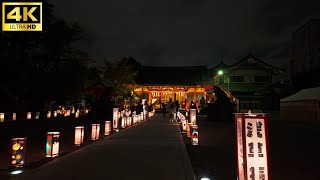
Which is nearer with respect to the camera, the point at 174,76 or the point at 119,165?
the point at 119,165

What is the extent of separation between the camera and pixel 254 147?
551 centimetres

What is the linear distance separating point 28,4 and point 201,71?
48.4 metres

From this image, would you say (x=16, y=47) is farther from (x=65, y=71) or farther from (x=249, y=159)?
(x=249, y=159)

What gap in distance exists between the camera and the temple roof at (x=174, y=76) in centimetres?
5038

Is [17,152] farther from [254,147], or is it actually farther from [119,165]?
[254,147]

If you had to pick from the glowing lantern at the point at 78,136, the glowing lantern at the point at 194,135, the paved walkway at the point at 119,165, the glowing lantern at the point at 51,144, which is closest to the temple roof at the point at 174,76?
the glowing lantern at the point at 194,135

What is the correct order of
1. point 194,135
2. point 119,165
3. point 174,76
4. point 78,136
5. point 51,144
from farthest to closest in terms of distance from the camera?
point 174,76 → point 194,135 → point 78,136 → point 51,144 → point 119,165

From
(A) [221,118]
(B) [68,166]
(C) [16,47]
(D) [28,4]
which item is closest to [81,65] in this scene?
(C) [16,47]

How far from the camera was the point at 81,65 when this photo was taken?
29.0m

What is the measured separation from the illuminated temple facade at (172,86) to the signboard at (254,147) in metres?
41.9

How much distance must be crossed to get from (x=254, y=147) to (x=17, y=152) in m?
5.85

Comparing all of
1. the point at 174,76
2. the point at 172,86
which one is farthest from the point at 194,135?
the point at 174,76

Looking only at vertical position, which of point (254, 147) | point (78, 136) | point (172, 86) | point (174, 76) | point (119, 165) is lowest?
point (119, 165)

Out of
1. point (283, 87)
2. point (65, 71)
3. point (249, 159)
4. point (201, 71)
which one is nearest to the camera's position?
point (249, 159)
